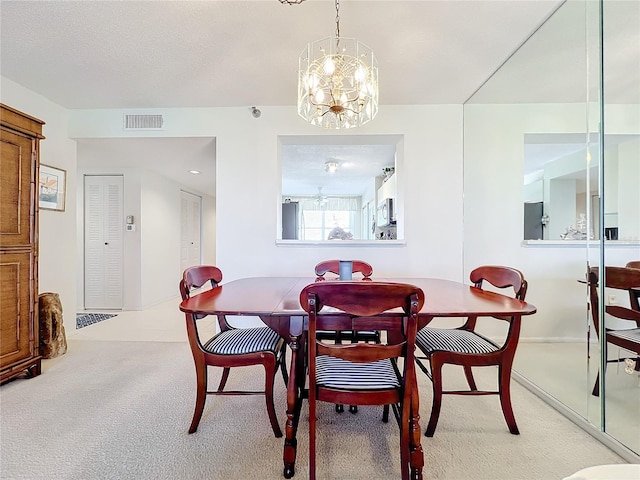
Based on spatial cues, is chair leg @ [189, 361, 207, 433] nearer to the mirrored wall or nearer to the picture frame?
the mirrored wall

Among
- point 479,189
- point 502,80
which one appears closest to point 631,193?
point 479,189

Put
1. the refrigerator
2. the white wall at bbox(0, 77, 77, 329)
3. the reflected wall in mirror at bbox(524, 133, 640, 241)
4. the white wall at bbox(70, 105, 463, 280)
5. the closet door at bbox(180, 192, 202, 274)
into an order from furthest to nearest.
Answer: the refrigerator
the closet door at bbox(180, 192, 202, 274)
the white wall at bbox(70, 105, 463, 280)
the white wall at bbox(0, 77, 77, 329)
the reflected wall in mirror at bbox(524, 133, 640, 241)

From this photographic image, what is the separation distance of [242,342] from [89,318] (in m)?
3.58

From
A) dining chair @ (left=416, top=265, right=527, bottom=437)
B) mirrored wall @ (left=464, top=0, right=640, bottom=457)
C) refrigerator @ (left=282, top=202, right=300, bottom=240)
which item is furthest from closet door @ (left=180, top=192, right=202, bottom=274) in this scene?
dining chair @ (left=416, top=265, right=527, bottom=437)

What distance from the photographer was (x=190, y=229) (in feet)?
20.3

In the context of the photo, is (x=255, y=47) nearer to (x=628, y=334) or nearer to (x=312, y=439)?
(x=312, y=439)

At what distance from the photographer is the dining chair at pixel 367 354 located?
111 centimetres

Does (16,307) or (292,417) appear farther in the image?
(16,307)

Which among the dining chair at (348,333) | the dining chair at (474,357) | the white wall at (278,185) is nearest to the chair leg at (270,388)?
the dining chair at (348,333)

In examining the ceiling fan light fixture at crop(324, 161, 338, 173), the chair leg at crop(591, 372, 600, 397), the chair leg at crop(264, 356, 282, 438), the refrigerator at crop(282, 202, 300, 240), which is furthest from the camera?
the refrigerator at crop(282, 202, 300, 240)

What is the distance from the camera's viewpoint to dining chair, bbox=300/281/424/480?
3.63 feet

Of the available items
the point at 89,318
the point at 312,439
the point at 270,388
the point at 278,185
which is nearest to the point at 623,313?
the point at 312,439

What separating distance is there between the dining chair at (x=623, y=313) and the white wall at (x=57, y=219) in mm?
4473

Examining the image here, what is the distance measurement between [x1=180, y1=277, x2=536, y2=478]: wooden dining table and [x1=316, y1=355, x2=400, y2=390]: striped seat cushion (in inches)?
5.4
